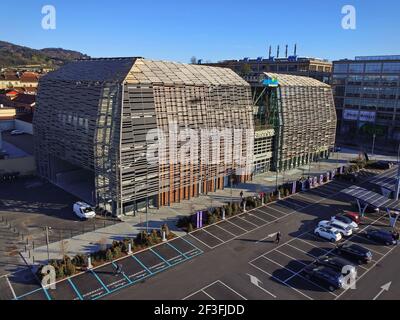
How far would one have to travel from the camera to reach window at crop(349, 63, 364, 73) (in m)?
90.9

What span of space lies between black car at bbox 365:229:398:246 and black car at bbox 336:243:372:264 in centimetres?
369

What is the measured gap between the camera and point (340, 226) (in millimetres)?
33875

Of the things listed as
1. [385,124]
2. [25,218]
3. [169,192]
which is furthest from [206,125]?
[385,124]

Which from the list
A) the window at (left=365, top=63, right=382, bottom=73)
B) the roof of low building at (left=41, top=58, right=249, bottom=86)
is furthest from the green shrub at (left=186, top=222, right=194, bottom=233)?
the window at (left=365, top=63, right=382, bottom=73)

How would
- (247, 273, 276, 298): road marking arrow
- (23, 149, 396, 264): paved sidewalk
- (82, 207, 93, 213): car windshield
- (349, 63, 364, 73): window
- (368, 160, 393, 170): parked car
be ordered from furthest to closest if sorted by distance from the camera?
(349, 63, 364, 73): window < (368, 160, 393, 170): parked car < (82, 207, 93, 213): car windshield < (23, 149, 396, 264): paved sidewalk < (247, 273, 276, 298): road marking arrow

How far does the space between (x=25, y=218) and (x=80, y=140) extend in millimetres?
10534

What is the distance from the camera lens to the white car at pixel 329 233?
105ft

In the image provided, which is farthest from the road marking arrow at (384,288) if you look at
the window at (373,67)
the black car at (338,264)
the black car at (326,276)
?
the window at (373,67)

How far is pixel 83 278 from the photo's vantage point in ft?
81.6

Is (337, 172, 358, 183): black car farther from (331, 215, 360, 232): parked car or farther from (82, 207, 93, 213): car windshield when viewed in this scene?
(82, 207, 93, 213): car windshield

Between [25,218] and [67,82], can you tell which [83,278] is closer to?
[25,218]

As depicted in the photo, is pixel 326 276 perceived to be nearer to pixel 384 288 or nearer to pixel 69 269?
pixel 384 288
